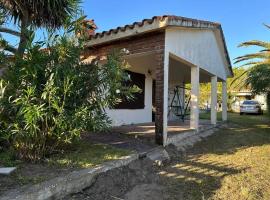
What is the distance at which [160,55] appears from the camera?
28.2 ft

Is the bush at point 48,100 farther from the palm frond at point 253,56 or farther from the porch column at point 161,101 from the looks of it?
the palm frond at point 253,56

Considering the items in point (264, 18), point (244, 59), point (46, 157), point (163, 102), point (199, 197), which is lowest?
point (199, 197)

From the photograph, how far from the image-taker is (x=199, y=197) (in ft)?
17.3

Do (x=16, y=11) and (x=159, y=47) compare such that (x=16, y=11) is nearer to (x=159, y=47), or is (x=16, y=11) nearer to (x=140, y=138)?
(x=159, y=47)

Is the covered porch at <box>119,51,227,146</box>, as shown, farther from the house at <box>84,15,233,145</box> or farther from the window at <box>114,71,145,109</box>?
the window at <box>114,71,145,109</box>

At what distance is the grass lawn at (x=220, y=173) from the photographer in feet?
18.2

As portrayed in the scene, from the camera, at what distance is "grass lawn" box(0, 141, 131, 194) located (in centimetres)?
488

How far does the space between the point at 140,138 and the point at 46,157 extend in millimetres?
3480

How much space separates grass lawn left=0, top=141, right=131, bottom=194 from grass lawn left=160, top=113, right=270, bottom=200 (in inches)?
53.3

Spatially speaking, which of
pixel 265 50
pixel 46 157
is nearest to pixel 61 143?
pixel 46 157

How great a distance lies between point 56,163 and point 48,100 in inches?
45.7

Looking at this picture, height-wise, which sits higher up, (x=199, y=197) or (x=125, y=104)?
(x=125, y=104)

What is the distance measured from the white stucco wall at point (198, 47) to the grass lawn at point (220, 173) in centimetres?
306

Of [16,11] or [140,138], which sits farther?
[140,138]
